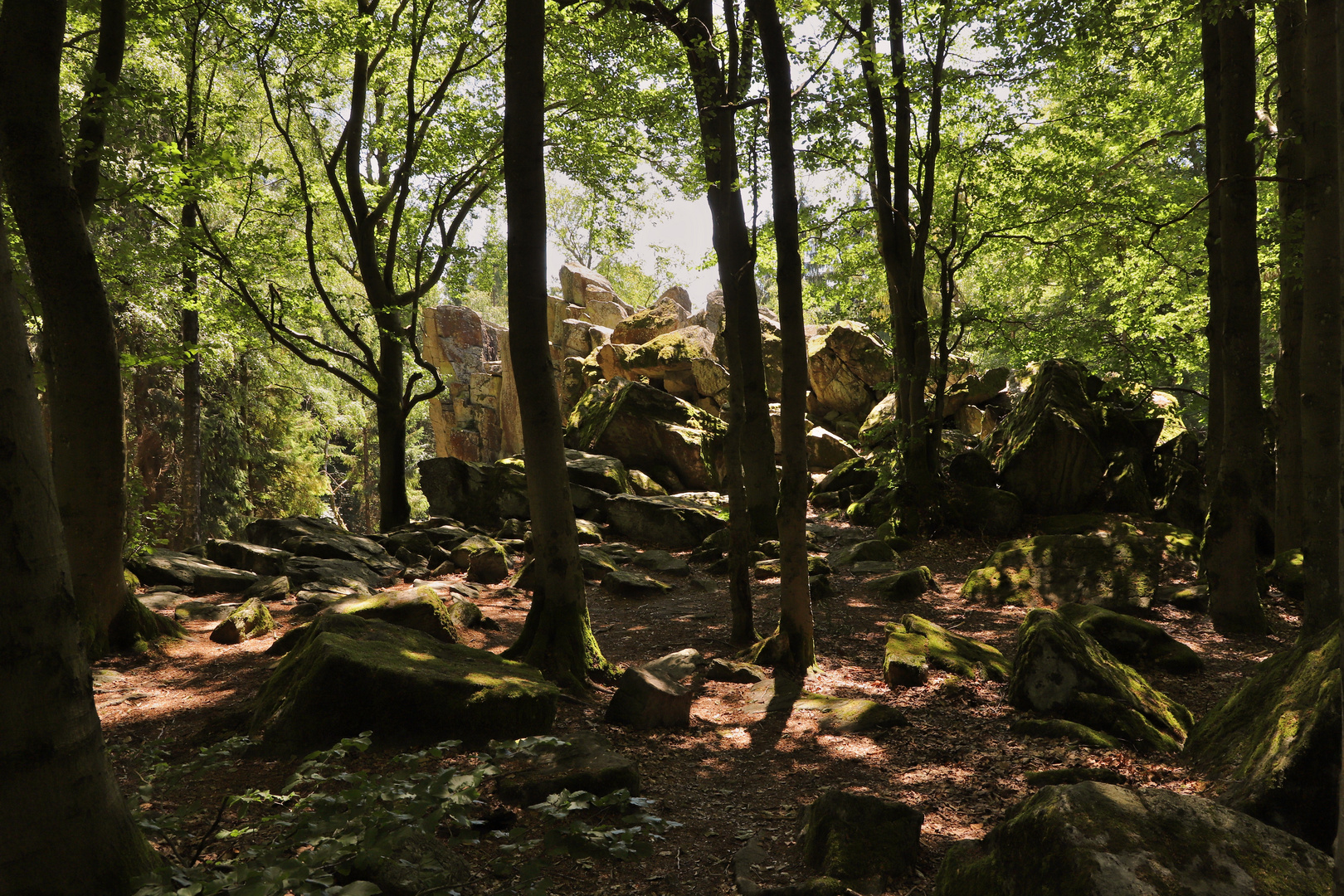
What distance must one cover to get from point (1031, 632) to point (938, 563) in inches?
225

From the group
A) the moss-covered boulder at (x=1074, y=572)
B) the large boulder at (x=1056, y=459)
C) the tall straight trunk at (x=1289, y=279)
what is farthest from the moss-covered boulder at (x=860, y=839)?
the large boulder at (x=1056, y=459)

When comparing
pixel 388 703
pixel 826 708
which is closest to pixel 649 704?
pixel 826 708

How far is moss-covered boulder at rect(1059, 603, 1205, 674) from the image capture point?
6.12 meters

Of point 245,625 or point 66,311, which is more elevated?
point 66,311

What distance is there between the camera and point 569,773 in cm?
378

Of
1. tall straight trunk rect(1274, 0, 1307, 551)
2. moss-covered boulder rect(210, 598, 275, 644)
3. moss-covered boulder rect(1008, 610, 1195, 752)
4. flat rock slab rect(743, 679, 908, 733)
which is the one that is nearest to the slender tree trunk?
Answer: moss-covered boulder rect(210, 598, 275, 644)

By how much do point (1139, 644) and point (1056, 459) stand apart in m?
6.61

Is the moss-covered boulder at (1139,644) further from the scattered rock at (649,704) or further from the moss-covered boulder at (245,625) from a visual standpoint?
the moss-covered boulder at (245,625)

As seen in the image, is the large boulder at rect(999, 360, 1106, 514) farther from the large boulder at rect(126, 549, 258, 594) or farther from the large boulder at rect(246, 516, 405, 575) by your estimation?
the large boulder at rect(126, 549, 258, 594)

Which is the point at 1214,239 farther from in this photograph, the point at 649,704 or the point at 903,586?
the point at 649,704

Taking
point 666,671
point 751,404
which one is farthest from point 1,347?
point 751,404

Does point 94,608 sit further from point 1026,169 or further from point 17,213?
point 1026,169

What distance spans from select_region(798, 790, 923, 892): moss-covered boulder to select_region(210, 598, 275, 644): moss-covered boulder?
19.7 ft

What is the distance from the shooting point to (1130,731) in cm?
464
